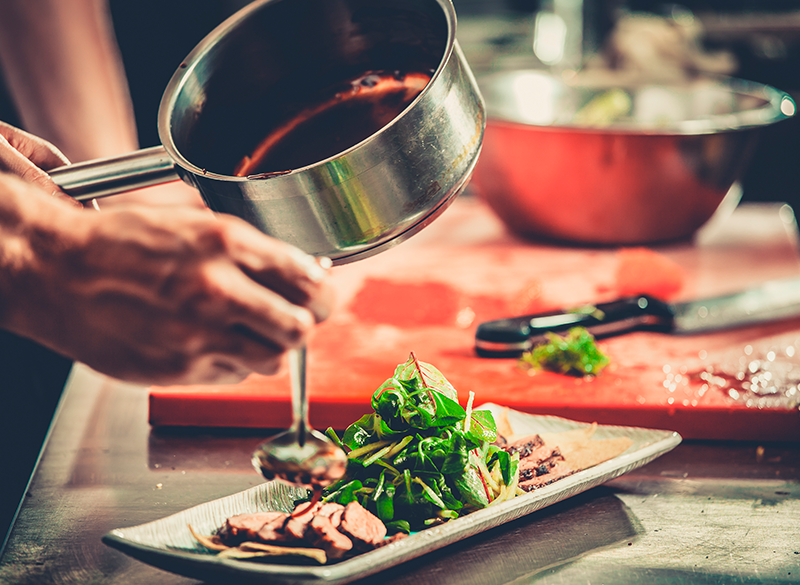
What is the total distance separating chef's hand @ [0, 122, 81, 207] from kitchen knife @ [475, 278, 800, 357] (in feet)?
2.60

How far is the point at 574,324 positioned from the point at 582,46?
116 inches

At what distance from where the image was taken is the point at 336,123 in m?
1.08

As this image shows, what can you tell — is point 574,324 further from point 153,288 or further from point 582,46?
point 582,46

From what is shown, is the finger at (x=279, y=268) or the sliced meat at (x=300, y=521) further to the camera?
the sliced meat at (x=300, y=521)

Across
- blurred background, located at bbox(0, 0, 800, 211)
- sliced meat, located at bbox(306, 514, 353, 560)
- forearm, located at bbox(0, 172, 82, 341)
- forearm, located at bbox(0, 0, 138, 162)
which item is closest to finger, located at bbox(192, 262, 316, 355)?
forearm, located at bbox(0, 172, 82, 341)

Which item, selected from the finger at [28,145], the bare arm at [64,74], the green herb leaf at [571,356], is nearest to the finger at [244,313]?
the finger at [28,145]

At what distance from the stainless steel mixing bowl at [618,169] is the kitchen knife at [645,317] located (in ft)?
1.27

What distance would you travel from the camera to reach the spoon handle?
2.11ft

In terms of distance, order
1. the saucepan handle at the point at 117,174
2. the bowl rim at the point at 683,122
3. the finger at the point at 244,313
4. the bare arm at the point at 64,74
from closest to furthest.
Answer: the finger at the point at 244,313 → the saucepan handle at the point at 117,174 → the bowl rim at the point at 683,122 → the bare arm at the point at 64,74

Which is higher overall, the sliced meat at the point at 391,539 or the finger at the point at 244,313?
the finger at the point at 244,313

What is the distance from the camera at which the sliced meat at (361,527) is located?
0.77m

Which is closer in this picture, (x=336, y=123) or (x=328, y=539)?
(x=328, y=539)

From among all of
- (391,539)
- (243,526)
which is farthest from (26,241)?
(391,539)

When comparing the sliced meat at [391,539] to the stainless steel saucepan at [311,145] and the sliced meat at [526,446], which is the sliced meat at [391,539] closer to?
the sliced meat at [526,446]
